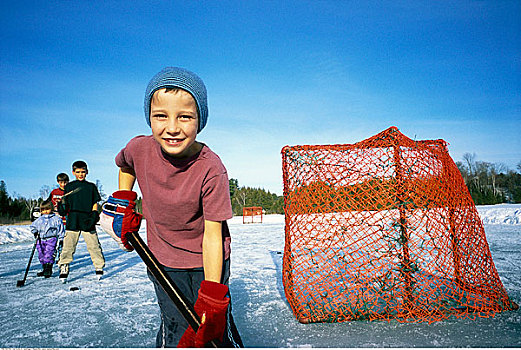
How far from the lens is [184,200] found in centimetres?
151

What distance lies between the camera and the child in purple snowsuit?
187 inches

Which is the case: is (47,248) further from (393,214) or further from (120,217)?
(393,214)

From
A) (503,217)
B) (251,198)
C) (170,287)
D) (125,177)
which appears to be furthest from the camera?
(251,198)

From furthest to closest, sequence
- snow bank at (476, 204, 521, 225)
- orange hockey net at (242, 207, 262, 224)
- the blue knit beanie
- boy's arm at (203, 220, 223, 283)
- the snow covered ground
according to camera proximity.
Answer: orange hockey net at (242, 207, 262, 224)
snow bank at (476, 204, 521, 225)
the snow covered ground
boy's arm at (203, 220, 223, 283)
the blue knit beanie

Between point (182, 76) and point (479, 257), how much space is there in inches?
121

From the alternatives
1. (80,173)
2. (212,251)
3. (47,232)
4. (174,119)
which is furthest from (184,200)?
(47,232)

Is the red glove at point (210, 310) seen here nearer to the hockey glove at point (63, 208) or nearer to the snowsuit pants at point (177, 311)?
the snowsuit pants at point (177, 311)

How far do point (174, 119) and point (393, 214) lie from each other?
225 cm

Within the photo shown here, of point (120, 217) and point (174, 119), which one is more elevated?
point (174, 119)

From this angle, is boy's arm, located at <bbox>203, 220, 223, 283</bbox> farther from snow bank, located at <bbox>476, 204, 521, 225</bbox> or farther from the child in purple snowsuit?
snow bank, located at <bbox>476, 204, 521, 225</bbox>

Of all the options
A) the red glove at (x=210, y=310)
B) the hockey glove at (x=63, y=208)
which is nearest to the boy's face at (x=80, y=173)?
the hockey glove at (x=63, y=208)

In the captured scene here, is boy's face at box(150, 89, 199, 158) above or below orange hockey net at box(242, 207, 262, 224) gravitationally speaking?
above

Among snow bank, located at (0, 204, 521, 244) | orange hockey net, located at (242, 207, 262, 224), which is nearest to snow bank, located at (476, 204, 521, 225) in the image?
snow bank, located at (0, 204, 521, 244)

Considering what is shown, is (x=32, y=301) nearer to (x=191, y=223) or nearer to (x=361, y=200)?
(x=191, y=223)
